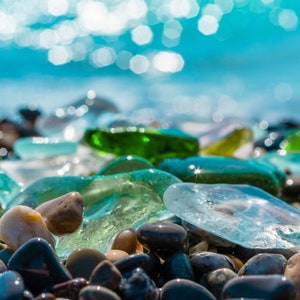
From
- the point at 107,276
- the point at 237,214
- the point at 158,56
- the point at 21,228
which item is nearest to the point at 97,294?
A: the point at 107,276

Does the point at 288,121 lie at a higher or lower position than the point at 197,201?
lower

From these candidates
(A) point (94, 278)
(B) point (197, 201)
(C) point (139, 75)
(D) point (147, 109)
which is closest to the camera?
(A) point (94, 278)

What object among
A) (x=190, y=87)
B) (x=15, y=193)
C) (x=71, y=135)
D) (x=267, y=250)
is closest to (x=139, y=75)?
(x=190, y=87)

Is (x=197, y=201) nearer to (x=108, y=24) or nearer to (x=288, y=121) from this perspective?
(x=288, y=121)

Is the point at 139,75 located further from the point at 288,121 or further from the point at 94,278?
the point at 94,278

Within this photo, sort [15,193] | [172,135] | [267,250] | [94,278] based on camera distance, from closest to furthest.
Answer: [94,278] → [267,250] → [15,193] → [172,135]

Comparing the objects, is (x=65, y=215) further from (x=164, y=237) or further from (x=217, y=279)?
(x=217, y=279)

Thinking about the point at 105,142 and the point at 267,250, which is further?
the point at 105,142
